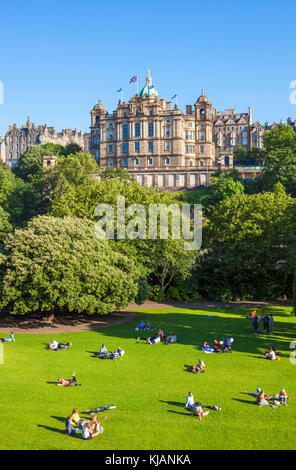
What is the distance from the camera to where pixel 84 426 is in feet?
66.4

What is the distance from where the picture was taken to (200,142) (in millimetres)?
119062

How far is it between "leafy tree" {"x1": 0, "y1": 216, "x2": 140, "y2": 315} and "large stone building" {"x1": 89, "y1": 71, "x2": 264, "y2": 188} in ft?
224

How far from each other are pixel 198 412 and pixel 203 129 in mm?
103771

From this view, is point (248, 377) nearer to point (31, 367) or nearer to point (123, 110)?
point (31, 367)

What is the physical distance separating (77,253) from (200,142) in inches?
3295

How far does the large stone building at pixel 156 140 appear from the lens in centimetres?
11075

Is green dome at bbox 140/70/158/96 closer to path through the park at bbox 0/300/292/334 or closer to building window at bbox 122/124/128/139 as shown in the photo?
building window at bbox 122/124/128/139

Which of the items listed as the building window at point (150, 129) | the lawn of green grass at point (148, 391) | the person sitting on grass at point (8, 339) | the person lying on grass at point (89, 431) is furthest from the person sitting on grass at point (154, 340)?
the building window at point (150, 129)

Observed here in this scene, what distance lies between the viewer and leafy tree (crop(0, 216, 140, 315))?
130 ft

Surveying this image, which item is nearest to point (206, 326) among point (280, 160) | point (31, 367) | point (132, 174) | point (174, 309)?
point (174, 309)

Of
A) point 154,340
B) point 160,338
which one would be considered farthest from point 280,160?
point 154,340

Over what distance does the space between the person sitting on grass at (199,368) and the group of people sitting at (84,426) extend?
901cm

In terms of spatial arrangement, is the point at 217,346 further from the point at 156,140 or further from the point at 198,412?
the point at 156,140

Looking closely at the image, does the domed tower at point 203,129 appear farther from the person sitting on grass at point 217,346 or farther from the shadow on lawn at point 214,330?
the person sitting on grass at point 217,346
